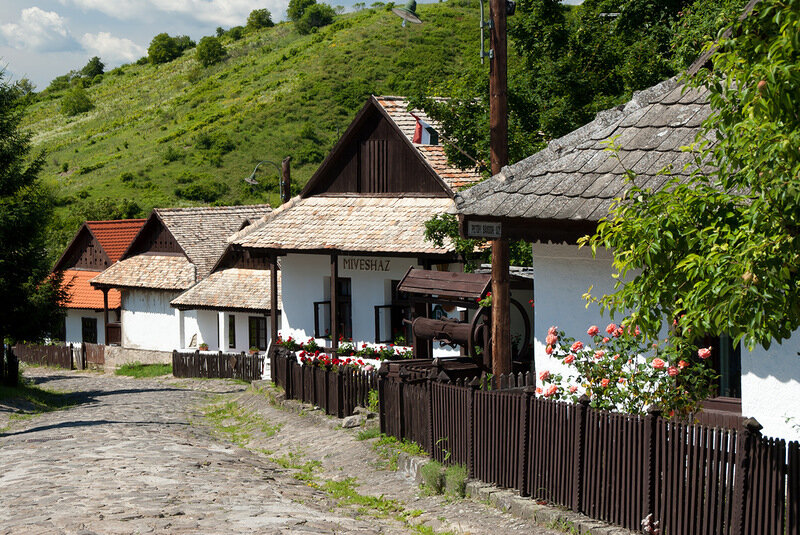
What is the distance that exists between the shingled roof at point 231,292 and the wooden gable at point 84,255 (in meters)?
9.65

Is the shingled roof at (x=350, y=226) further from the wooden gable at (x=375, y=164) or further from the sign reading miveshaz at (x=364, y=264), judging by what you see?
the sign reading miveshaz at (x=364, y=264)

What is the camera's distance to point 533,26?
63.5 feet

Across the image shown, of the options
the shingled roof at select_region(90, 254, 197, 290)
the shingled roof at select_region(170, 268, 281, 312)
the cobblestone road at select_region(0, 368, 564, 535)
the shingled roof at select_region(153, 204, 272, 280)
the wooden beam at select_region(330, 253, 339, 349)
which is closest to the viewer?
the cobblestone road at select_region(0, 368, 564, 535)

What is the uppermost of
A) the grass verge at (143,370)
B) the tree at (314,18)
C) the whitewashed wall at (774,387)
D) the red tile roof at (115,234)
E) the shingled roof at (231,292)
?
the tree at (314,18)

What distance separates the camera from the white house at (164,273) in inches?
1555

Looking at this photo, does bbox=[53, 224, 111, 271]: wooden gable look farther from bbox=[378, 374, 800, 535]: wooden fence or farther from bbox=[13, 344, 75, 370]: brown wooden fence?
bbox=[378, 374, 800, 535]: wooden fence

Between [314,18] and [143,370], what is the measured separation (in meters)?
90.8

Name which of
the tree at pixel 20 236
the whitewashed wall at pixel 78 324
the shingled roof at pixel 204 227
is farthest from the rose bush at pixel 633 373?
the whitewashed wall at pixel 78 324

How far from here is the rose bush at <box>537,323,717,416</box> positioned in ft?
27.5

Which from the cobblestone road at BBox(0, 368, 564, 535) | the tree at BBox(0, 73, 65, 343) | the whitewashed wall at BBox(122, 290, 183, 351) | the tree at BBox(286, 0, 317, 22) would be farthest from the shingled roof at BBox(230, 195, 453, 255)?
the tree at BBox(286, 0, 317, 22)

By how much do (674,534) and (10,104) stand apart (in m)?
23.9

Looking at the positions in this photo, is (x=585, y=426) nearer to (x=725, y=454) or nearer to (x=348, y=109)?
(x=725, y=454)

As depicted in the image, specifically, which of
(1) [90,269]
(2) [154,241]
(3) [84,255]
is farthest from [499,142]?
(3) [84,255]

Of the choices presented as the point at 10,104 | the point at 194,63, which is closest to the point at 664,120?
the point at 10,104
